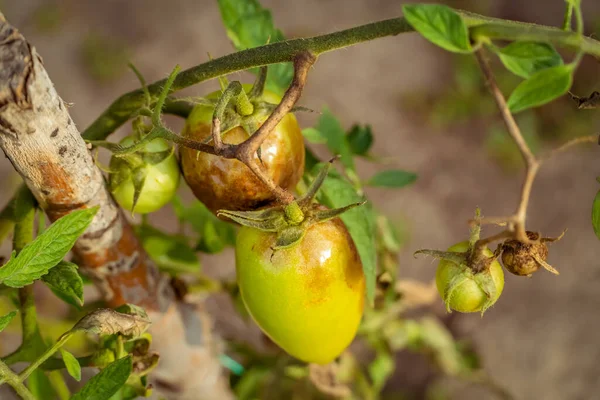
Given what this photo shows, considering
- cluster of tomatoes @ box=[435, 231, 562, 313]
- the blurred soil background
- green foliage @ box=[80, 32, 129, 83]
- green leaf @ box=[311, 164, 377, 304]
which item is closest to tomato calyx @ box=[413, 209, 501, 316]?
cluster of tomatoes @ box=[435, 231, 562, 313]

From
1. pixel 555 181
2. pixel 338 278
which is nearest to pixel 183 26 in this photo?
pixel 555 181

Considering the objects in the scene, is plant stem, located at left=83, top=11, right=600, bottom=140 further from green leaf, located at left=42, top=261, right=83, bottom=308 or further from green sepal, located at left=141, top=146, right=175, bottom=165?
green leaf, located at left=42, top=261, right=83, bottom=308

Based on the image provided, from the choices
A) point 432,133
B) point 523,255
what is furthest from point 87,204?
point 432,133

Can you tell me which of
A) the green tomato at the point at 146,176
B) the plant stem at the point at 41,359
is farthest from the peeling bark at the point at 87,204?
Result: the plant stem at the point at 41,359

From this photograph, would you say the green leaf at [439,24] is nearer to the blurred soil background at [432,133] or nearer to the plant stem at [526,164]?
the plant stem at [526,164]

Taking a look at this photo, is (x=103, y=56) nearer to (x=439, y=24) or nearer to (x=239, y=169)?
(x=239, y=169)

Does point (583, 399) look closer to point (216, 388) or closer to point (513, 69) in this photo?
point (216, 388)
